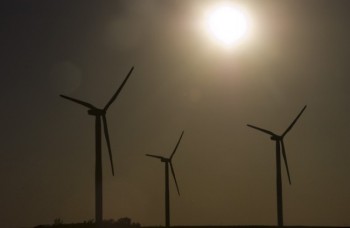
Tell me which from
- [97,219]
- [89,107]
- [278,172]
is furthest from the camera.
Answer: [278,172]

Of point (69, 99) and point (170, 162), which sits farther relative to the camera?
point (170, 162)

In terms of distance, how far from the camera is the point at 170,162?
13325cm

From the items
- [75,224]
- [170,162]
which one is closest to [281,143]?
[170,162]

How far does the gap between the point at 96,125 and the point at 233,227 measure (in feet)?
246

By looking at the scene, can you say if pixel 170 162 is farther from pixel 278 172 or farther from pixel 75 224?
pixel 278 172

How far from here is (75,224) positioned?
140 meters

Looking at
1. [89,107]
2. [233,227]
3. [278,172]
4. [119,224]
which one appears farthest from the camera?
[233,227]

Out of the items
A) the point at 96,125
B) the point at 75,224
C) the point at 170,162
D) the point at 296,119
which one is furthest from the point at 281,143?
the point at 75,224

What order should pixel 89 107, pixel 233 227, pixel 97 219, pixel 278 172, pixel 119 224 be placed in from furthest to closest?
pixel 233 227, pixel 119 224, pixel 278 172, pixel 89 107, pixel 97 219

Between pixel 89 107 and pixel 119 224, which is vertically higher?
pixel 89 107

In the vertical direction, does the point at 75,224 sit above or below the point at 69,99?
below

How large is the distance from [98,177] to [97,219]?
4.16 m

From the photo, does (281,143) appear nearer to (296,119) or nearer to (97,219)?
(296,119)

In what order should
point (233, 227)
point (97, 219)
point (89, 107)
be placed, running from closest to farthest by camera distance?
point (97, 219) < point (89, 107) < point (233, 227)
